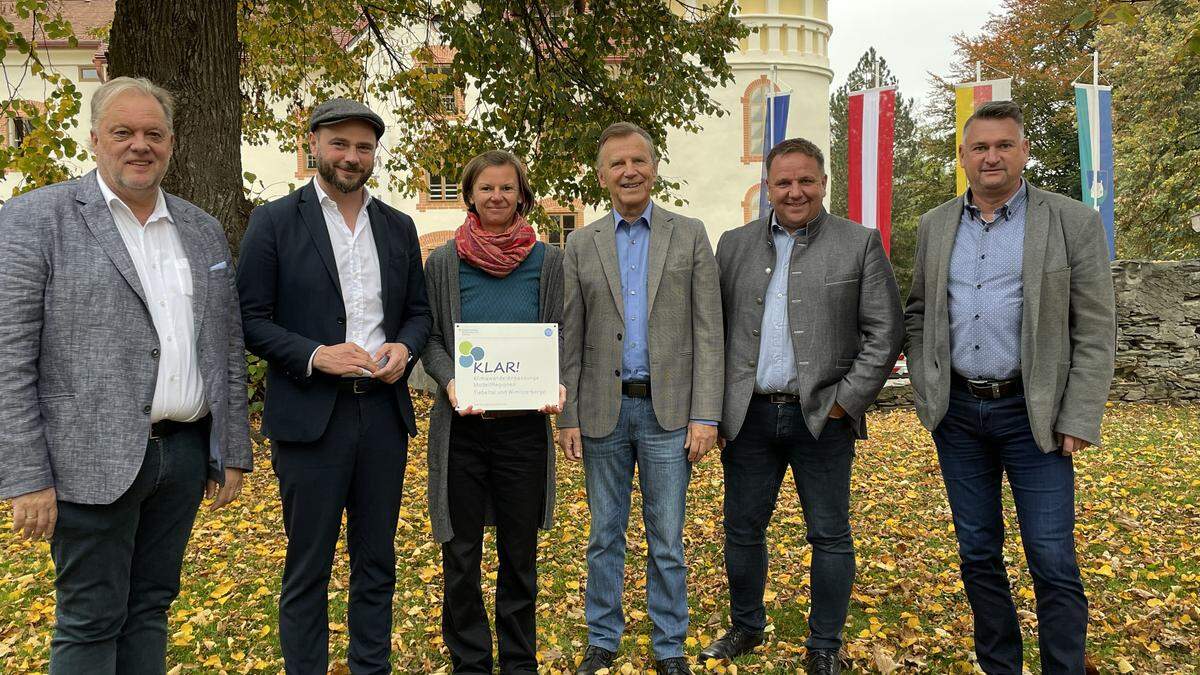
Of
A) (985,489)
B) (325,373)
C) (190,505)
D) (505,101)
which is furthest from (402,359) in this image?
(505,101)

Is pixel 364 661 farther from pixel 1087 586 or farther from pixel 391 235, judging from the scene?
pixel 1087 586

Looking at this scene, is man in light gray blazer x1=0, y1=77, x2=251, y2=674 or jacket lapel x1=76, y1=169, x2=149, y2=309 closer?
man in light gray blazer x1=0, y1=77, x2=251, y2=674

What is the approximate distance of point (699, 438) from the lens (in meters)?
3.88

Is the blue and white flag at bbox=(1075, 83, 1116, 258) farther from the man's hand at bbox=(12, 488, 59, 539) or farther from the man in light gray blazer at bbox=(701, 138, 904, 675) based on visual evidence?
the man's hand at bbox=(12, 488, 59, 539)

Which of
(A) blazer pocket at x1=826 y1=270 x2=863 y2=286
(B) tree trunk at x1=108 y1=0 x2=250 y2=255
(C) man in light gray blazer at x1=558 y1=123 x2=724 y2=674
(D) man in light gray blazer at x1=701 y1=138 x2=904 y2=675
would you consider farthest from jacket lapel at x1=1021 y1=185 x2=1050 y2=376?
(B) tree trunk at x1=108 y1=0 x2=250 y2=255

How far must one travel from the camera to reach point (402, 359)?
3414mm

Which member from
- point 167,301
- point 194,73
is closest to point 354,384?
point 167,301

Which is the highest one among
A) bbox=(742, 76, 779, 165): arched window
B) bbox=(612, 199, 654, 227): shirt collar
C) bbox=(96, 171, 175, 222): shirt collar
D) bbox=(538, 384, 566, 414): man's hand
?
bbox=(742, 76, 779, 165): arched window

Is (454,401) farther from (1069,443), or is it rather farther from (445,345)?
(1069,443)

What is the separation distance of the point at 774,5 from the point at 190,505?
2637 centimetres

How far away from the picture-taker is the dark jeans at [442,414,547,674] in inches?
147

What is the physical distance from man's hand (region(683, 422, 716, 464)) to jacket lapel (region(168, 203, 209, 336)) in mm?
2113

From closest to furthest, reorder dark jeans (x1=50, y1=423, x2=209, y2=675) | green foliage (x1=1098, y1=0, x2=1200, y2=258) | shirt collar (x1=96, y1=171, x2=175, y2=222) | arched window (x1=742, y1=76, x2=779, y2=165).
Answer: dark jeans (x1=50, y1=423, x2=209, y2=675) < shirt collar (x1=96, y1=171, x2=175, y2=222) < green foliage (x1=1098, y1=0, x2=1200, y2=258) < arched window (x1=742, y1=76, x2=779, y2=165)

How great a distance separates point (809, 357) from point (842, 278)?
397 millimetres
